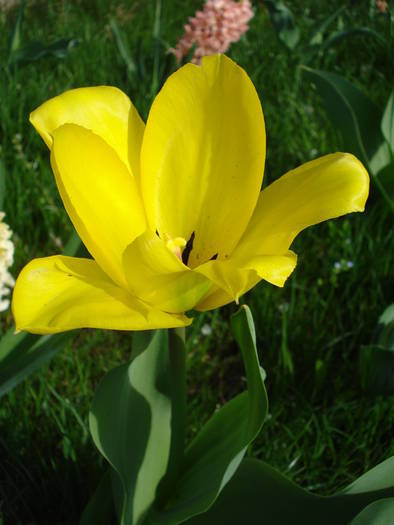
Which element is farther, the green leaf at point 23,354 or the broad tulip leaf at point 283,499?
the green leaf at point 23,354

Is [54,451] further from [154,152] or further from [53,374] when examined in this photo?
[154,152]

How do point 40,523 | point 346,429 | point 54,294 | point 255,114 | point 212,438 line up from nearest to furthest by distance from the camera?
1. point 54,294
2. point 255,114
3. point 212,438
4. point 40,523
5. point 346,429

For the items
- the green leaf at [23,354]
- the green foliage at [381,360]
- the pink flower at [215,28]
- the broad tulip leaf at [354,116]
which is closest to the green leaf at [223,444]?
the green leaf at [23,354]

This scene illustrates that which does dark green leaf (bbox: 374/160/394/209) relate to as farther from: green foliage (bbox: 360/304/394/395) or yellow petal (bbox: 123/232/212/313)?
yellow petal (bbox: 123/232/212/313)

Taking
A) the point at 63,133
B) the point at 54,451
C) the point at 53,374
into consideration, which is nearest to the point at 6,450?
the point at 54,451

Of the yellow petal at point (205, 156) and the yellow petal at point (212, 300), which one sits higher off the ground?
the yellow petal at point (205, 156)

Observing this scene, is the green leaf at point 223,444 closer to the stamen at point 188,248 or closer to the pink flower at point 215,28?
the stamen at point 188,248
